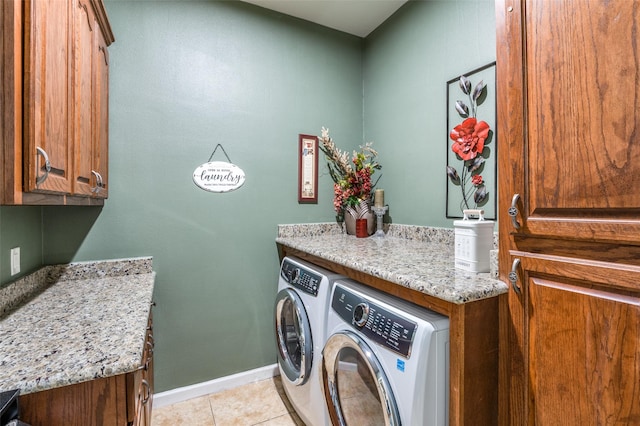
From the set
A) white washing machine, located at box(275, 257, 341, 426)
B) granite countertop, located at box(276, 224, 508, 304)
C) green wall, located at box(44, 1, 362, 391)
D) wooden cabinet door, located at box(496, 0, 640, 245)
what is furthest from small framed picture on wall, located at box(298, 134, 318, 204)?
wooden cabinet door, located at box(496, 0, 640, 245)

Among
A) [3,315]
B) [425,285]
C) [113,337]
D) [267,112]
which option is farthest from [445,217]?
[3,315]

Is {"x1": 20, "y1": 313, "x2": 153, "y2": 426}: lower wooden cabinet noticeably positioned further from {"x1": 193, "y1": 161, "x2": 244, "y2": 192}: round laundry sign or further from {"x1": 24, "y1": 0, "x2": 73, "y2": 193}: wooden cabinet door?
{"x1": 193, "y1": 161, "x2": 244, "y2": 192}: round laundry sign

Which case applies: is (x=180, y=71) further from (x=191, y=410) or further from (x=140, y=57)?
(x=191, y=410)

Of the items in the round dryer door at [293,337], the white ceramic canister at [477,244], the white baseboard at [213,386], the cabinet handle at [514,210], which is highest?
the cabinet handle at [514,210]

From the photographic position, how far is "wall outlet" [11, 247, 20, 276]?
1253 millimetres

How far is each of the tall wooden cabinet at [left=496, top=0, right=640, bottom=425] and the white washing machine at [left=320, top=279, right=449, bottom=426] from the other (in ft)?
0.84

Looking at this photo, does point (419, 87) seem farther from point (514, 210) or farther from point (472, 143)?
point (514, 210)

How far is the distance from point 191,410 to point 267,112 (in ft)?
6.66

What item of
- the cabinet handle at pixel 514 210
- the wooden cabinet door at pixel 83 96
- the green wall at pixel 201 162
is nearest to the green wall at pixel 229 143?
the green wall at pixel 201 162

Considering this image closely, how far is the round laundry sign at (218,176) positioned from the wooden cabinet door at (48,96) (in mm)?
912

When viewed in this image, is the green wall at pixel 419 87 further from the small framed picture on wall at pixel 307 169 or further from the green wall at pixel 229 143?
the small framed picture on wall at pixel 307 169

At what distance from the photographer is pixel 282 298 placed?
6.07 feet

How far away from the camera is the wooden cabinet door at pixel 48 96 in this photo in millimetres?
804

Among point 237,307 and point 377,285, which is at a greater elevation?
point 377,285
